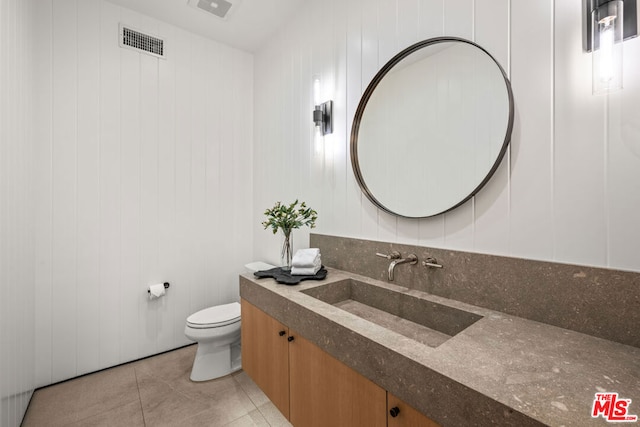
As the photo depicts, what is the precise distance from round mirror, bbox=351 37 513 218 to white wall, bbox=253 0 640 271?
0.05m

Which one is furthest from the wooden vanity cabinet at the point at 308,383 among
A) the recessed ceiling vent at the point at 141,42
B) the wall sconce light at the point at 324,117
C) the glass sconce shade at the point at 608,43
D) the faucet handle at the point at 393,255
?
the recessed ceiling vent at the point at 141,42

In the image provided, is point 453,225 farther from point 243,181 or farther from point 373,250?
point 243,181

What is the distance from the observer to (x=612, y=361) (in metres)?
0.76

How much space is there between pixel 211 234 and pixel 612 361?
2.72m

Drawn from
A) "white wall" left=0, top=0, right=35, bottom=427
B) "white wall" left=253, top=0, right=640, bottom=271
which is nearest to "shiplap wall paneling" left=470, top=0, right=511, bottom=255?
"white wall" left=253, top=0, right=640, bottom=271

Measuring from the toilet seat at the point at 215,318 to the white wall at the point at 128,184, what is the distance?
519mm

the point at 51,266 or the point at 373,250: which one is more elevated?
the point at 373,250

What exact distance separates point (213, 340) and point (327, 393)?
4.07ft

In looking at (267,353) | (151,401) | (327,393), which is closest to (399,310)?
(327,393)

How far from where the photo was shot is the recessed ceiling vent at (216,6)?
2197 millimetres

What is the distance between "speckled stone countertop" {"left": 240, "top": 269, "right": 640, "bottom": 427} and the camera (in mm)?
603

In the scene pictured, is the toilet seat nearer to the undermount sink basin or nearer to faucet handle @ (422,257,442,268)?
the undermount sink basin

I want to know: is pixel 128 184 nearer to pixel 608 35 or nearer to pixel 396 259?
pixel 396 259

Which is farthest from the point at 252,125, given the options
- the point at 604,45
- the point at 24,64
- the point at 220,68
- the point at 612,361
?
the point at 612,361
